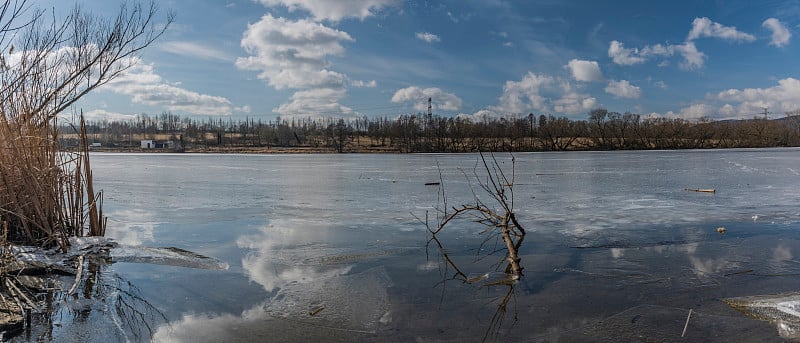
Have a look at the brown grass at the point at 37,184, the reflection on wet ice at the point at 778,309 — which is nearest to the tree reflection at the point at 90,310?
the brown grass at the point at 37,184

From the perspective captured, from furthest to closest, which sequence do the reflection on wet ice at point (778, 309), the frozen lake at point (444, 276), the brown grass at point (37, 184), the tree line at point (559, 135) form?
1. the tree line at point (559, 135)
2. the brown grass at point (37, 184)
3. the frozen lake at point (444, 276)
4. the reflection on wet ice at point (778, 309)

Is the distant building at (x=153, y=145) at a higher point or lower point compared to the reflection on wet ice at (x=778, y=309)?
higher

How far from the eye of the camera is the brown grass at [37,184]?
20.6 feet

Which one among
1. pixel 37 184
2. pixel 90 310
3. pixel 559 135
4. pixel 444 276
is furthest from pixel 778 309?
pixel 559 135

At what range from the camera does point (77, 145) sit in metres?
7.27

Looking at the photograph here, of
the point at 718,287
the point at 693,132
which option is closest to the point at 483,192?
the point at 718,287

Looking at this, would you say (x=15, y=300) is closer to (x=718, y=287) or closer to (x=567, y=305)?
(x=567, y=305)

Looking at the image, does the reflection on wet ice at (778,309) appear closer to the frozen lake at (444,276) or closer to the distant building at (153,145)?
the frozen lake at (444,276)

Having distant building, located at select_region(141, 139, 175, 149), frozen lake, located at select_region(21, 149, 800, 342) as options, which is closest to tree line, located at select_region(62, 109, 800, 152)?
distant building, located at select_region(141, 139, 175, 149)

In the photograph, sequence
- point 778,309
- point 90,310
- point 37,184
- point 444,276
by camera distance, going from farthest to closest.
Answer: point 37,184, point 444,276, point 90,310, point 778,309

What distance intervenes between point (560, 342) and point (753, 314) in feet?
6.22

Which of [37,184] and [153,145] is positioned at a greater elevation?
[37,184]

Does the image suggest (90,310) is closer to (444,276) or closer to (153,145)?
(444,276)

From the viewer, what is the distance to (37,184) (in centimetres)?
635
